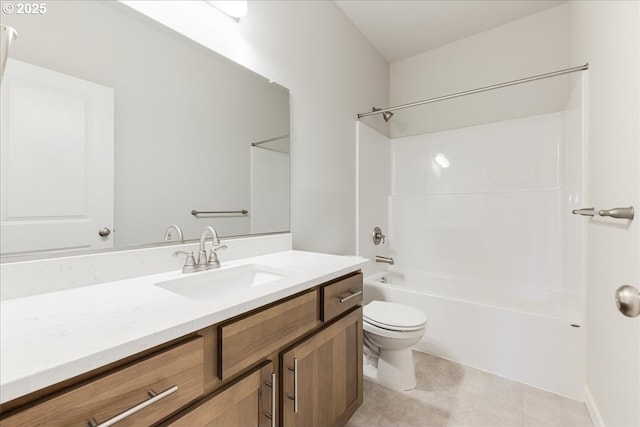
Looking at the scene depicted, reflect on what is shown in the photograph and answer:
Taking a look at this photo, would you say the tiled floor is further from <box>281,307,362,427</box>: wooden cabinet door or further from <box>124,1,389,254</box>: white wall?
<box>124,1,389,254</box>: white wall

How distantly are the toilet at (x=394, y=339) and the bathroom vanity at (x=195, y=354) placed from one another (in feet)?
1.46

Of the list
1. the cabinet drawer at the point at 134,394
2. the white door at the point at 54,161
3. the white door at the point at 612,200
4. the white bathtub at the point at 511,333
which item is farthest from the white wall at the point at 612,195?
the white door at the point at 54,161

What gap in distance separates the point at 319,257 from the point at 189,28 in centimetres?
117

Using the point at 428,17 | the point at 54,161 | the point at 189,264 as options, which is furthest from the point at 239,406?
the point at 428,17

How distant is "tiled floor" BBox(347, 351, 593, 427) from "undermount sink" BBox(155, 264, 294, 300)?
0.93 meters

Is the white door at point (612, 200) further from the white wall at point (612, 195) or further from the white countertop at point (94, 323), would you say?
the white countertop at point (94, 323)

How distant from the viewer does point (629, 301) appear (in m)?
0.64

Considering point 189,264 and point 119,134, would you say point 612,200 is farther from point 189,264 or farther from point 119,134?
point 119,134

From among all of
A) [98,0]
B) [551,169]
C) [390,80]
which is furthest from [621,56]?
[390,80]

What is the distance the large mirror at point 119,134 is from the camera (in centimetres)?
82

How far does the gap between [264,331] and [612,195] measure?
60.1 inches

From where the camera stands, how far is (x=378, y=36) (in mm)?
2570

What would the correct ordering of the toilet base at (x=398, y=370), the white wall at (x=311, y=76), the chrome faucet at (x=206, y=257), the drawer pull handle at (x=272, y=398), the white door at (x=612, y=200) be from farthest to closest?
1. the toilet base at (x=398, y=370)
2. the white wall at (x=311, y=76)
3. the chrome faucet at (x=206, y=257)
4. the white door at (x=612, y=200)
5. the drawer pull handle at (x=272, y=398)

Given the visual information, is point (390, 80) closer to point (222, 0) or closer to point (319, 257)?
point (222, 0)
